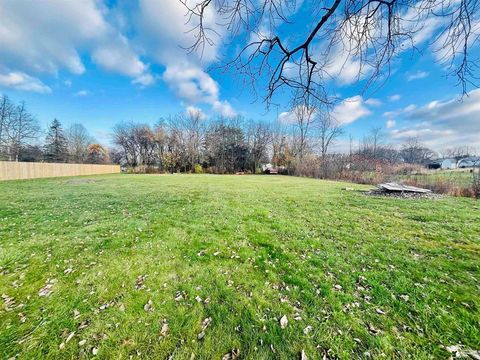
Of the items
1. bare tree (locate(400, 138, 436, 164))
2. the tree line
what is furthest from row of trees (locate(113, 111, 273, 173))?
bare tree (locate(400, 138, 436, 164))

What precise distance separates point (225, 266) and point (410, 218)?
5.86 m

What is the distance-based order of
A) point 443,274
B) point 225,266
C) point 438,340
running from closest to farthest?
point 438,340, point 443,274, point 225,266

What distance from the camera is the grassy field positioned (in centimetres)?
186

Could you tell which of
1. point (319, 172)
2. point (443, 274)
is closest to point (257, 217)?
point (443, 274)

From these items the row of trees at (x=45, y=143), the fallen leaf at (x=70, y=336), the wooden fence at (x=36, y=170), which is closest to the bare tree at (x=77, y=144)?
the row of trees at (x=45, y=143)

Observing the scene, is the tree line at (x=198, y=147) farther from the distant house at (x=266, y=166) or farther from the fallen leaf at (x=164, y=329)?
the fallen leaf at (x=164, y=329)

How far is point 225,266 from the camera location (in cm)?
323

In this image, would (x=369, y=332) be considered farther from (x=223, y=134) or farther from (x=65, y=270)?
(x=223, y=134)

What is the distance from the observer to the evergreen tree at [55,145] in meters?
34.7

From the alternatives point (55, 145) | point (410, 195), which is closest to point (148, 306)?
point (410, 195)

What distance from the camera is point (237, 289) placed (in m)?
2.66

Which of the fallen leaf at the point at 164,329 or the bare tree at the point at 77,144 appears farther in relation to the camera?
the bare tree at the point at 77,144

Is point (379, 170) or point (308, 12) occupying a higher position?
point (308, 12)

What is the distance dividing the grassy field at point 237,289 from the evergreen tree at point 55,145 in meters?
40.2
